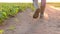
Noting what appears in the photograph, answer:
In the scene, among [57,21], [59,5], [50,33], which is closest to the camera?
[50,33]

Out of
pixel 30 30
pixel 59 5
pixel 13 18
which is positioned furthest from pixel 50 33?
pixel 59 5

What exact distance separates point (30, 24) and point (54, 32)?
0.68 meters

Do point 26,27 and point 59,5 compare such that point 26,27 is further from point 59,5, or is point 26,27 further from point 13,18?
point 59,5

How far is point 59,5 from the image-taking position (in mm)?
7215

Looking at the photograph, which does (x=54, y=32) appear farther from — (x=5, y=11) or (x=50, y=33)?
(x=5, y=11)

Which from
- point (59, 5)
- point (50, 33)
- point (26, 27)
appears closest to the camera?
point (50, 33)

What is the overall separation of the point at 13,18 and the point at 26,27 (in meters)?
0.67

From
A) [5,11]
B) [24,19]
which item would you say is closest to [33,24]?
[24,19]

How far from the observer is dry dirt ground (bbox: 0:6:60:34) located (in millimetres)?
4441

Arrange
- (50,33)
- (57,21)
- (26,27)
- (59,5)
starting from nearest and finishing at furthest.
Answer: (50,33) < (26,27) < (57,21) < (59,5)

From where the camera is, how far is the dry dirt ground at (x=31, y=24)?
4.44 m

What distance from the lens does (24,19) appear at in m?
5.16

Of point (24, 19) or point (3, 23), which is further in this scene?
point (24, 19)

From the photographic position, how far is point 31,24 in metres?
4.85
